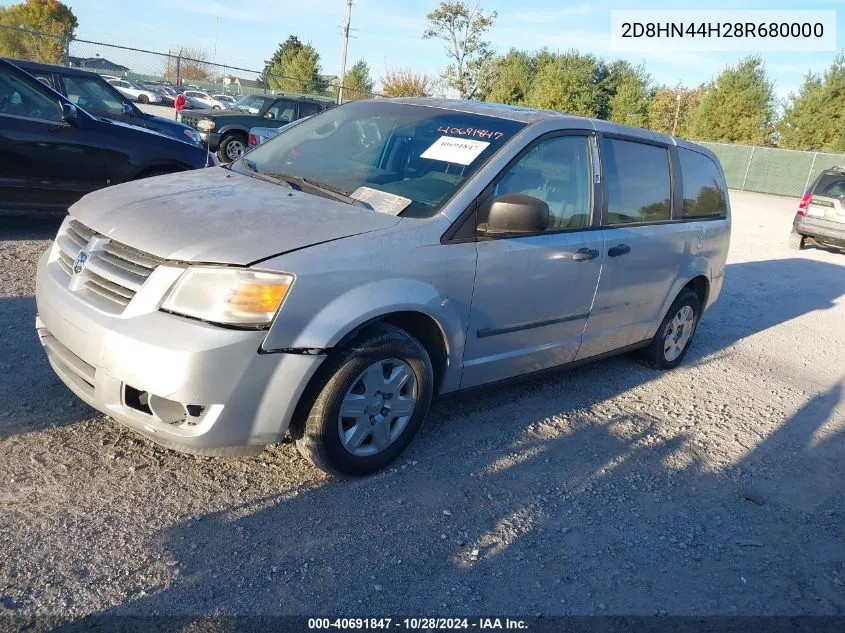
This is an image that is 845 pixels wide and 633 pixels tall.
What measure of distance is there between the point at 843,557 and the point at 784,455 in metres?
1.17

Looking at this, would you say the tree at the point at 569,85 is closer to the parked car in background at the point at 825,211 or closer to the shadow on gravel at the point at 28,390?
the parked car in background at the point at 825,211

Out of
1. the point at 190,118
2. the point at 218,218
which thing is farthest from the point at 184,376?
the point at 190,118

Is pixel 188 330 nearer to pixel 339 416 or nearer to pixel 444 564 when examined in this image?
pixel 339 416

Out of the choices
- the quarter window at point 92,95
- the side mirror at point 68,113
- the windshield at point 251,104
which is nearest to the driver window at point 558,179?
the side mirror at point 68,113

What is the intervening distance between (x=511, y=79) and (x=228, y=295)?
44.2 metres

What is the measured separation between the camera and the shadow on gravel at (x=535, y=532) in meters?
2.71

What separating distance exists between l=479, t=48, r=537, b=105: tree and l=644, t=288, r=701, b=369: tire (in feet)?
132

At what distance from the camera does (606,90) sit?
43719 mm

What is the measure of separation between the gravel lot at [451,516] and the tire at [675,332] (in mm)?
807

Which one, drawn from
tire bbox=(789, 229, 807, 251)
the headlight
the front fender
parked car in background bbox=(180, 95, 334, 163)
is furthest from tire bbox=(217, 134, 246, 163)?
the headlight

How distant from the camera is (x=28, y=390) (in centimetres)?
382

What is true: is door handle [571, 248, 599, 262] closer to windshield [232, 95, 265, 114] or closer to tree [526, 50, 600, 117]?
windshield [232, 95, 265, 114]

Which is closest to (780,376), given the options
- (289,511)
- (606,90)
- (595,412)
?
(595,412)

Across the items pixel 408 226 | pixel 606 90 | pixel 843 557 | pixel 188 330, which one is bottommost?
pixel 843 557
